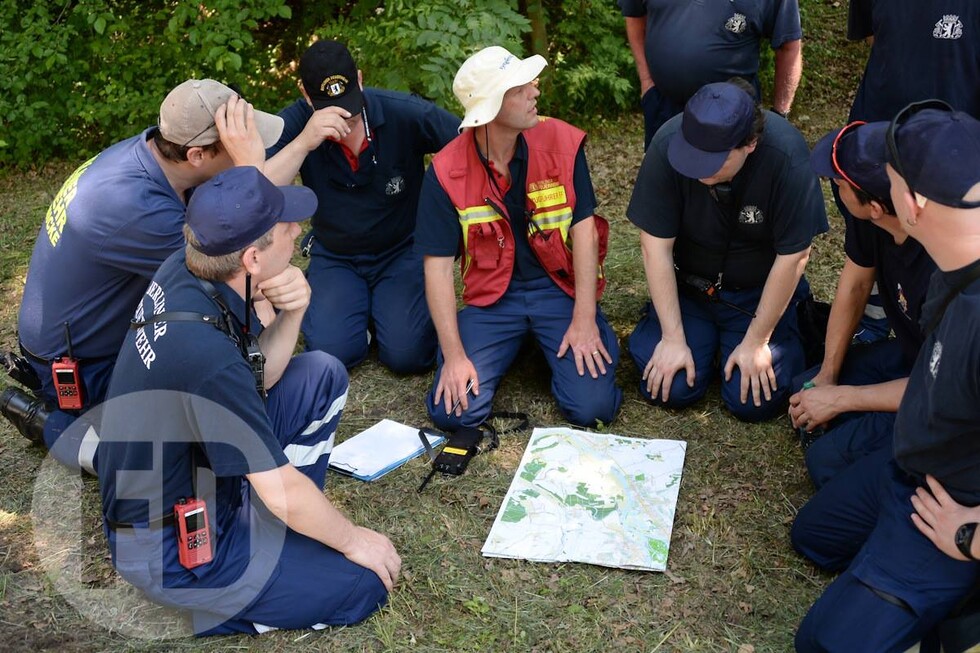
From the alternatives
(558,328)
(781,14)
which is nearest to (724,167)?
(558,328)

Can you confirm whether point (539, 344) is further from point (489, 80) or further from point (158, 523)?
point (158, 523)

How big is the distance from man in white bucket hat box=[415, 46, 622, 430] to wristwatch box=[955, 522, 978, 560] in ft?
5.49

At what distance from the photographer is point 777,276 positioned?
12.9 feet

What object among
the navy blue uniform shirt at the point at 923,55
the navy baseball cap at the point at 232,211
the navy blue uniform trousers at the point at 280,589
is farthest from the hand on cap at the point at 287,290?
the navy blue uniform shirt at the point at 923,55

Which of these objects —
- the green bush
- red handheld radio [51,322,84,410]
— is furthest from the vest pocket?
the green bush

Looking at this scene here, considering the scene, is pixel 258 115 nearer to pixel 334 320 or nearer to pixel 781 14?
pixel 334 320

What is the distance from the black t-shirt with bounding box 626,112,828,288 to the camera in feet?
12.6

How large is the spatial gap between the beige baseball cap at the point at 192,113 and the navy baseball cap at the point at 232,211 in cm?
87

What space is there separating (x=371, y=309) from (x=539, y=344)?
3.01ft

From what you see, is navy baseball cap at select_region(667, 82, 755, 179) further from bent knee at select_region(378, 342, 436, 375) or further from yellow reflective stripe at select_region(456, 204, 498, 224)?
bent knee at select_region(378, 342, 436, 375)

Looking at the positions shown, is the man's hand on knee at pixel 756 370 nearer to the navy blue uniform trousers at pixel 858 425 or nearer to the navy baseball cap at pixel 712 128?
the navy blue uniform trousers at pixel 858 425

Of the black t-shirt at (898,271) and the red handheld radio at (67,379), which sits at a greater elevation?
the black t-shirt at (898,271)

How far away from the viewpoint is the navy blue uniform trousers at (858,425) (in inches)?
138

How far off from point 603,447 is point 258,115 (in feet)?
6.49
